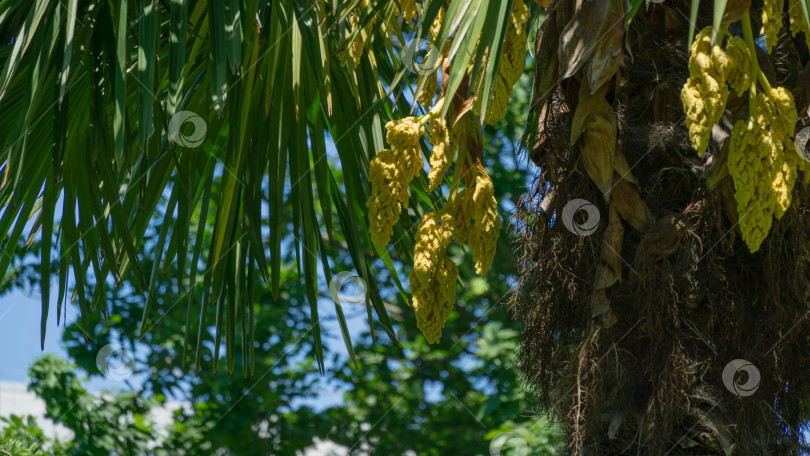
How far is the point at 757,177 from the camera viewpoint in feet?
3.48

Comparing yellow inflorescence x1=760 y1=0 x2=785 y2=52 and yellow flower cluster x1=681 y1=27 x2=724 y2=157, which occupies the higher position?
yellow inflorescence x1=760 y1=0 x2=785 y2=52

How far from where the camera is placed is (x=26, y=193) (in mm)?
1886

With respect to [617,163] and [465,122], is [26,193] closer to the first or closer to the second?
[465,122]

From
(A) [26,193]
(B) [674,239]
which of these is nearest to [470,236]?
(B) [674,239]

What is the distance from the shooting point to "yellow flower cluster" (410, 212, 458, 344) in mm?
1181

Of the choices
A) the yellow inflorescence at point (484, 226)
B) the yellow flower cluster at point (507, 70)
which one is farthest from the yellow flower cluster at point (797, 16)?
the yellow inflorescence at point (484, 226)

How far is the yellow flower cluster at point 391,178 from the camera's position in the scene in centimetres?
119

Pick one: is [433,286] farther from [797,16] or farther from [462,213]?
[797,16]

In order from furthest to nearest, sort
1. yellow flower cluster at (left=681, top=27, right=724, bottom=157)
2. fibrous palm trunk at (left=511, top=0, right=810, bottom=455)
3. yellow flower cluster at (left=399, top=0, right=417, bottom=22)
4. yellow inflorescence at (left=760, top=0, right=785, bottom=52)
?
yellow flower cluster at (left=399, top=0, right=417, bottom=22) → fibrous palm trunk at (left=511, top=0, right=810, bottom=455) → yellow inflorescence at (left=760, top=0, right=785, bottom=52) → yellow flower cluster at (left=681, top=27, right=724, bottom=157)

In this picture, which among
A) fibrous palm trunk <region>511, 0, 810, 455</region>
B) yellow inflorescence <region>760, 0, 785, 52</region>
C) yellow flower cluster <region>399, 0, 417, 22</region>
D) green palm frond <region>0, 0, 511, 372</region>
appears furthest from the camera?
yellow flower cluster <region>399, 0, 417, 22</region>

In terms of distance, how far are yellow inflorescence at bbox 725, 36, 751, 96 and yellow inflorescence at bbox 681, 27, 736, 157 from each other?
23mm

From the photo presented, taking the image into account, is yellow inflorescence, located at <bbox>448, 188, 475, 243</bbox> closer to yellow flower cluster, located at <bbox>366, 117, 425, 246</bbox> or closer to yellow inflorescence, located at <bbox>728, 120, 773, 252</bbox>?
yellow flower cluster, located at <bbox>366, 117, 425, 246</bbox>

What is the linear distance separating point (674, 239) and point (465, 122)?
34cm

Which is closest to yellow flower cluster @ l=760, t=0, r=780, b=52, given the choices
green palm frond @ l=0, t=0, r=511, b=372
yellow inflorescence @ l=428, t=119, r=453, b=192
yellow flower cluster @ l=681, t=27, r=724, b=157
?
yellow flower cluster @ l=681, t=27, r=724, b=157
